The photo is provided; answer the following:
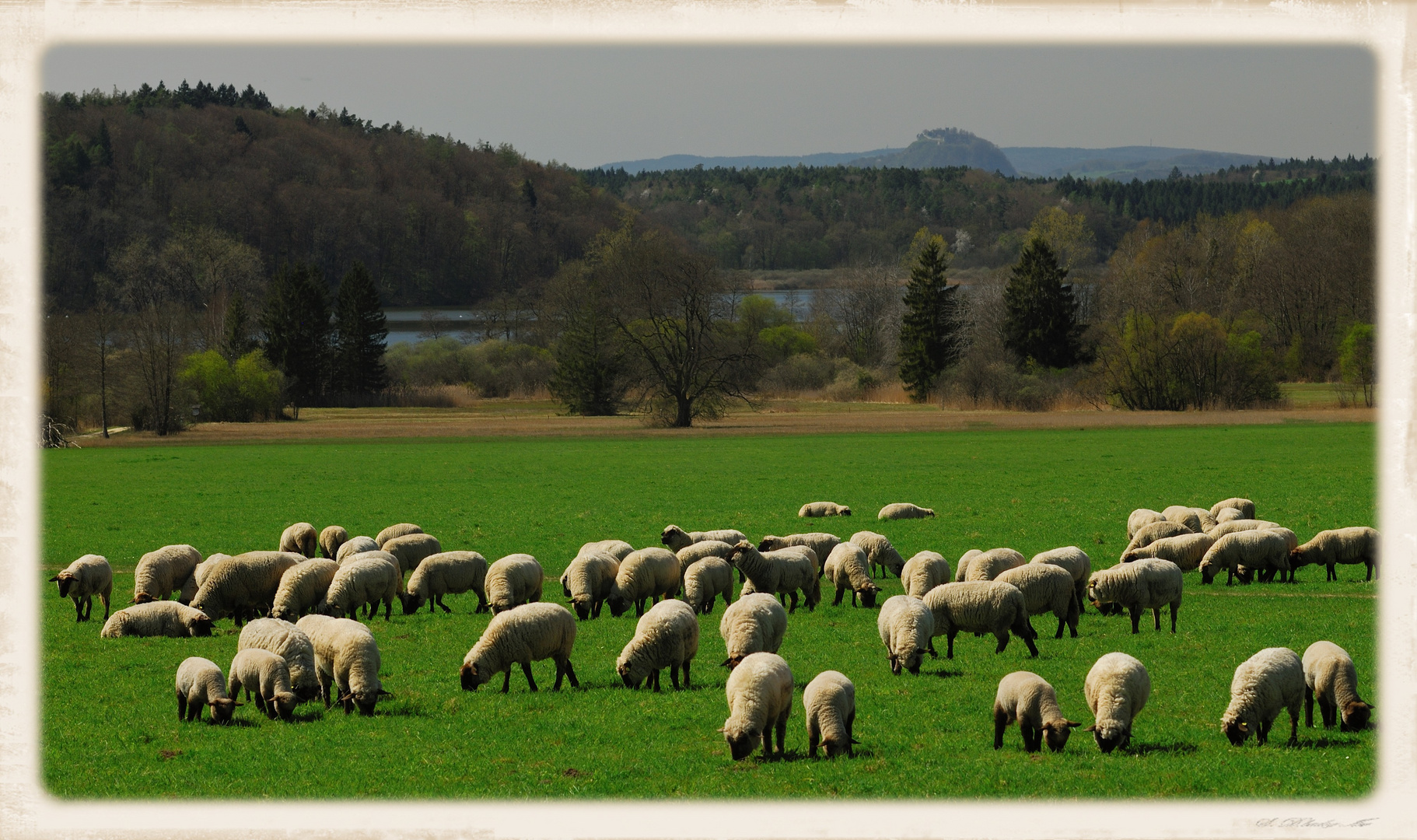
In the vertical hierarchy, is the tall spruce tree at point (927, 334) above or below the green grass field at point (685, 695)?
above

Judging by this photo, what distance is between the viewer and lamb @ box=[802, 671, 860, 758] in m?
10.2

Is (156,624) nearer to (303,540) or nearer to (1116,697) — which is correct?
(303,540)

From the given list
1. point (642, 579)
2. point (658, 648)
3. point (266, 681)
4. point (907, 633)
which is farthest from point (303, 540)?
point (907, 633)

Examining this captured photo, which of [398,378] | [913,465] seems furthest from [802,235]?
[913,465]

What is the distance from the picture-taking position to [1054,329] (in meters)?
86.4

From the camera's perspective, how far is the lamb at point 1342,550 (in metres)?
19.5

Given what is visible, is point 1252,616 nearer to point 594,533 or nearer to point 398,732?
point 398,732

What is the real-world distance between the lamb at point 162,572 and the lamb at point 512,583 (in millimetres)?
4983

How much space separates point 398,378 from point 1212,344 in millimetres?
63880

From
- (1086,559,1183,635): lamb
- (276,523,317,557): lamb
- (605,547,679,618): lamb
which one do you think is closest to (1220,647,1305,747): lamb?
→ (1086,559,1183,635): lamb

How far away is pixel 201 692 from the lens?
11.9m

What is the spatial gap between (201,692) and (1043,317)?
8107 centimetres

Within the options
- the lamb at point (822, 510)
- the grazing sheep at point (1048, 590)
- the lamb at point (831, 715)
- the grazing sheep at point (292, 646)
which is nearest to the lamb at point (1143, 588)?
the grazing sheep at point (1048, 590)

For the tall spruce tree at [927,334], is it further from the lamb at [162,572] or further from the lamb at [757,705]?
the lamb at [757,705]
